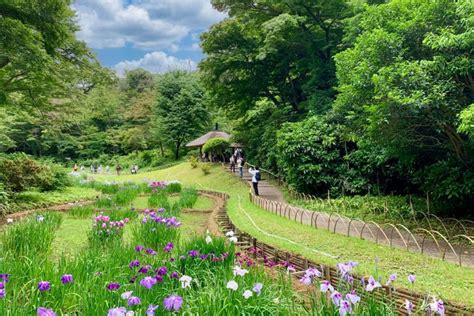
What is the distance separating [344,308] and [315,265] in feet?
8.42

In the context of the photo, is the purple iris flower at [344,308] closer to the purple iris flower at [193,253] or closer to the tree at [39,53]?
the purple iris flower at [193,253]

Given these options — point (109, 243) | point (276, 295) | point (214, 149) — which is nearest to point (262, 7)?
point (214, 149)

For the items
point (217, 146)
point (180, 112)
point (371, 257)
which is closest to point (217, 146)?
point (217, 146)

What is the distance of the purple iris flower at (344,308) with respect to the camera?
2059 mm

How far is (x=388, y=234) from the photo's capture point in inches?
287

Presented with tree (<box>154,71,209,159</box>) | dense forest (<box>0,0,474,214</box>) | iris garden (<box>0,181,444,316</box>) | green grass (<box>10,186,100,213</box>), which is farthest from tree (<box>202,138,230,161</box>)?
iris garden (<box>0,181,444,316</box>)

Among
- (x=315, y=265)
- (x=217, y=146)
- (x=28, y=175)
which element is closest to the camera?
(x=315, y=265)

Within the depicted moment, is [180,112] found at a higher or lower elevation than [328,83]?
higher

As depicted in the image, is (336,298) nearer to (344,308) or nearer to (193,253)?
(344,308)

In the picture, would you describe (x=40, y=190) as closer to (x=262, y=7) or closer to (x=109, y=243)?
(x=109, y=243)

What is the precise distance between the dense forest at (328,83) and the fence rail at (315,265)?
10.1ft

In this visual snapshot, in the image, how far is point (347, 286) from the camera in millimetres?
2482

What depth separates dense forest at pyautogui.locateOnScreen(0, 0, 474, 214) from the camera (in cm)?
662

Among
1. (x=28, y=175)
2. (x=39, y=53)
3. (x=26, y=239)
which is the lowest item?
(x=26, y=239)
